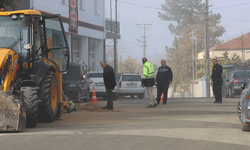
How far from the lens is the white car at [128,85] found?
2684cm

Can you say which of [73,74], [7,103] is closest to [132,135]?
[7,103]

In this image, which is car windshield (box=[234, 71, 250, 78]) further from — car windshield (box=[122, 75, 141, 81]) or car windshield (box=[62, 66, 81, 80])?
car windshield (box=[62, 66, 81, 80])

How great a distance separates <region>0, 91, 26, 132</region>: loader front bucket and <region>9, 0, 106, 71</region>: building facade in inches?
714

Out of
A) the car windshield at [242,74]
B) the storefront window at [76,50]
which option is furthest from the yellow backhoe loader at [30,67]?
the storefront window at [76,50]

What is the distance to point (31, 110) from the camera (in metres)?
9.11

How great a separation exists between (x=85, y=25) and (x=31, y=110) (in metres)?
25.5

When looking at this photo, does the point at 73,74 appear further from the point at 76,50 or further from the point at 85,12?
the point at 85,12

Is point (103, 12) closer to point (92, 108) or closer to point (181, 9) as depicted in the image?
point (92, 108)

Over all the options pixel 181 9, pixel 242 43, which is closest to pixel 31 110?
pixel 242 43

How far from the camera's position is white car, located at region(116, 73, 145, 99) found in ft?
88.1

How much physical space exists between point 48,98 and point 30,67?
83 centimetres

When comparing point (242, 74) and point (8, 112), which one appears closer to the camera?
point (8, 112)

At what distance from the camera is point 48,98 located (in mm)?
10117

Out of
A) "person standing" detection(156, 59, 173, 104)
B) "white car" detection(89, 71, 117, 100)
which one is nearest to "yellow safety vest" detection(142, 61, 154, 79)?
"person standing" detection(156, 59, 173, 104)
